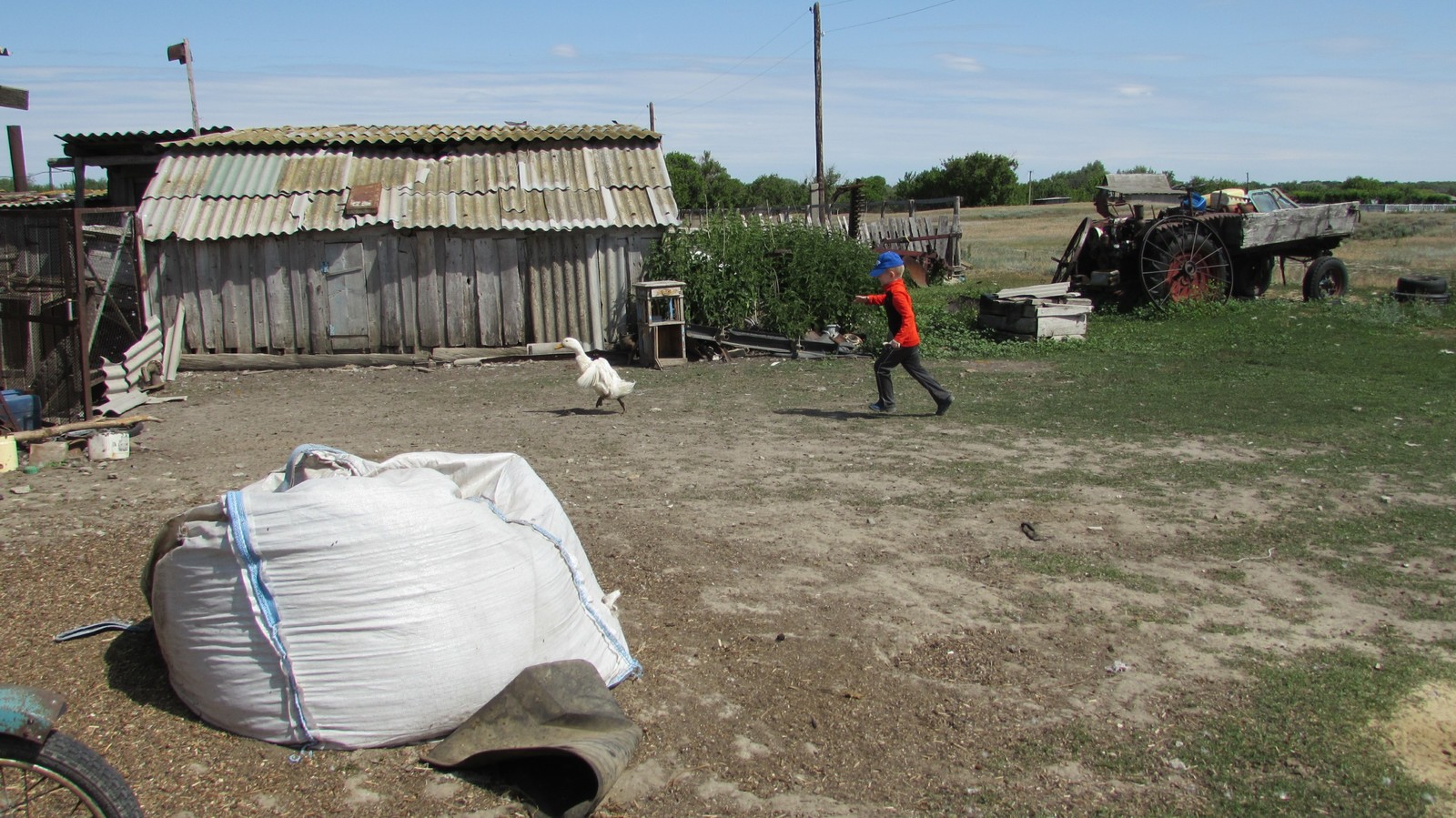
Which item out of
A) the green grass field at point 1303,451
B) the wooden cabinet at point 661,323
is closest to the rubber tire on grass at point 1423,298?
the green grass field at point 1303,451

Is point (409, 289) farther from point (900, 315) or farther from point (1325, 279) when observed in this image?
point (1325, 279)

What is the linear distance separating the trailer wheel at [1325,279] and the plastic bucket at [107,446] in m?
17.5

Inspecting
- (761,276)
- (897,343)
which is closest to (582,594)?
(897,343)

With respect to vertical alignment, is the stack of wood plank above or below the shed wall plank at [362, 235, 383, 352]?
below

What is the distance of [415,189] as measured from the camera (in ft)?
49.0

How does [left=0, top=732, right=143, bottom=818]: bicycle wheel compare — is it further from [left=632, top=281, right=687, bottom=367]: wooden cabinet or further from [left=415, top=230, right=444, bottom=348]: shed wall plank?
[left=415, top=230, right=444, bottom=348]: shed wall plank

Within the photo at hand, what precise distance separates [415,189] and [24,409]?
21.5 feet

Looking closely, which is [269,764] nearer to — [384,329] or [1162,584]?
[1162,584]

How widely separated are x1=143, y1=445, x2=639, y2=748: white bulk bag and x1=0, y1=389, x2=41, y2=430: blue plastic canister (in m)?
6.70

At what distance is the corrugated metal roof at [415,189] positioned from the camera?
47.1 feet

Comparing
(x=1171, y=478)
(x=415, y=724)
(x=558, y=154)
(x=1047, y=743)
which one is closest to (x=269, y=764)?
(x=415, y=724)

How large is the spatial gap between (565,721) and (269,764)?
106 cm

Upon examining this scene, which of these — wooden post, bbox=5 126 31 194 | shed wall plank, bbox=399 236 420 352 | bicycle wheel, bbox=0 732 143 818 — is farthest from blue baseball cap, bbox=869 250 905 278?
wooden post, bbox=5 126 31 194

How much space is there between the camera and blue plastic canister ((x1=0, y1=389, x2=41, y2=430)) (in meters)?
9.39
